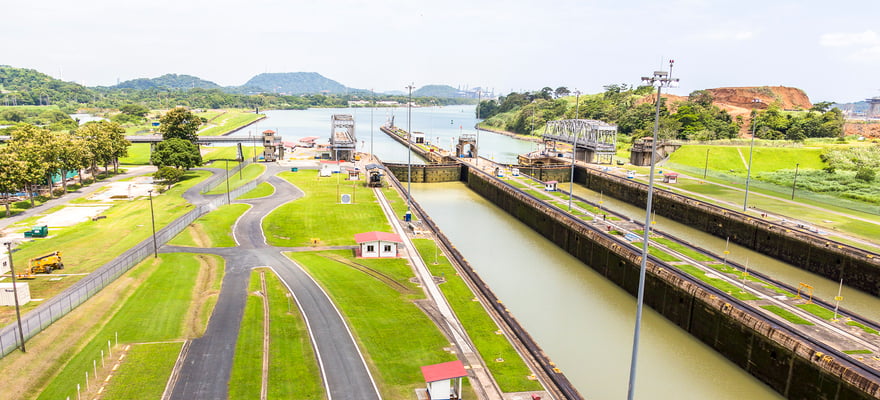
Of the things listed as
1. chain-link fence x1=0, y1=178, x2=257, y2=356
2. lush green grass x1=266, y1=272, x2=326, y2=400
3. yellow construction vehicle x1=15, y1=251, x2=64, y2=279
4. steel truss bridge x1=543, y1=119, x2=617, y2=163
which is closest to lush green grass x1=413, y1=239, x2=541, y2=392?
lush green grass x1=266, y1=272, x2=326, y2=400

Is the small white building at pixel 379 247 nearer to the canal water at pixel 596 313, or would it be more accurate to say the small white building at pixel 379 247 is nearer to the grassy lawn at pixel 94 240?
the canal water at pixel 596 313

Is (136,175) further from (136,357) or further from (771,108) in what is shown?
(771,108)

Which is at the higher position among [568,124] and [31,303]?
[568,124]

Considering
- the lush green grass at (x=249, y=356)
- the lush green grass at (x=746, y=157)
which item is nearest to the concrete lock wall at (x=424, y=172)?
the lush green grass at (x=746, y=157)

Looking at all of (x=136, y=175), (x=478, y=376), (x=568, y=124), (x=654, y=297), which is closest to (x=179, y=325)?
(x=478, y=376)

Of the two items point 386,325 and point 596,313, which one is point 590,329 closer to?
point 596,313

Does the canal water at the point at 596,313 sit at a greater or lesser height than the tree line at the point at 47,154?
lesser
